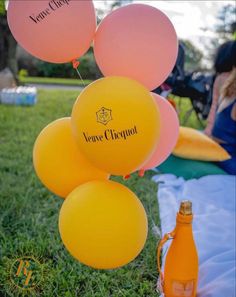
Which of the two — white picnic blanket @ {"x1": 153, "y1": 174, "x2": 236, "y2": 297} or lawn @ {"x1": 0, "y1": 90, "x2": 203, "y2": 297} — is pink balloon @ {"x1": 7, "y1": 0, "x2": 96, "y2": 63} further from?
white picnic blanket @ {"x1": 153, "y1": 174, "x2": 236, "y2": 297}

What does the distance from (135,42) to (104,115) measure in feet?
0.76

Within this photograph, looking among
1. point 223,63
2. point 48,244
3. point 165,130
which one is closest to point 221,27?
point 223,63

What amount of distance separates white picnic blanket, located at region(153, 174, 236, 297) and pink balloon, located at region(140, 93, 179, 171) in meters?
0.54

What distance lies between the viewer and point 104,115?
0.99 m

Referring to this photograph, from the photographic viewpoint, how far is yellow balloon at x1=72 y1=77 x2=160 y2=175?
992 mm

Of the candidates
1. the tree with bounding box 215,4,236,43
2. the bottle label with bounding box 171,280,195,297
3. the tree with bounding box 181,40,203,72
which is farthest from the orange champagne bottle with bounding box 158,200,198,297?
the tree with bounding box 215,4,236,43

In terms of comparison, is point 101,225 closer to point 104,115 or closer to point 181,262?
point 104,115

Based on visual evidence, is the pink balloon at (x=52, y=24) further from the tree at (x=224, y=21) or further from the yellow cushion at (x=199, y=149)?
the tree at (x=224, y=21)

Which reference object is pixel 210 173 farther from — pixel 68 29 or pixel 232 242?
pixel 68 29

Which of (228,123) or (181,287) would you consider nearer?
(181,287)

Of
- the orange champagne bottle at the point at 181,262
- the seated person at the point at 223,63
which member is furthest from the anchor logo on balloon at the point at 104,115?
the seated person at the point at 223,63

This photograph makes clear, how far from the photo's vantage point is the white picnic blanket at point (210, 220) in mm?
1486

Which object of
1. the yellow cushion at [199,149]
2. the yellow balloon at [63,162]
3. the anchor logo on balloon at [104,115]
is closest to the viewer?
the anchor logo on balloon at [104,115]

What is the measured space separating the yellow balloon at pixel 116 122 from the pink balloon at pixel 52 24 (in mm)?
147
